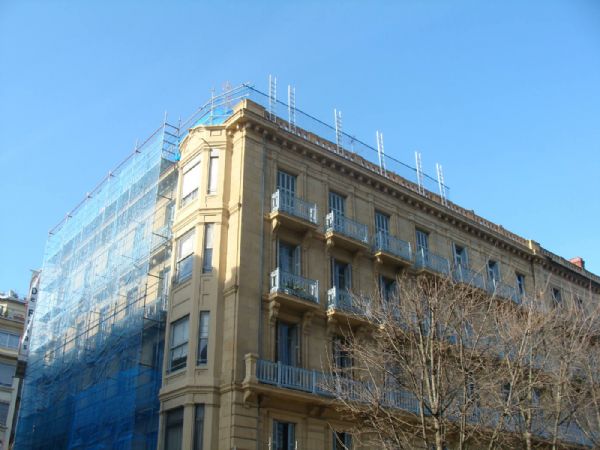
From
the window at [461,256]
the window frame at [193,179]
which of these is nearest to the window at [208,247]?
the window frame at [193,179]

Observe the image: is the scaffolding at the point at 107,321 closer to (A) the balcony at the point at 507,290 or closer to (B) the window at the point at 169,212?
(B) the window at the point at 169,212

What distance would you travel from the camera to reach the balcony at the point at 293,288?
82.9 ft

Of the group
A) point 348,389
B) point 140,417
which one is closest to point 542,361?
point 348,389

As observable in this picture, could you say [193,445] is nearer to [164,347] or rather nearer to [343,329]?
[164,347]

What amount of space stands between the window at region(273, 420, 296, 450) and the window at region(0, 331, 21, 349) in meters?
37.4

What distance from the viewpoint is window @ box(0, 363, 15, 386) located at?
173ft

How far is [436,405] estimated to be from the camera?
19766 mm

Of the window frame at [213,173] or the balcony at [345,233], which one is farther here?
the balcony at [345,233]

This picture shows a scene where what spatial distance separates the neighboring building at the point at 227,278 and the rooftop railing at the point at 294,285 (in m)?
0.06

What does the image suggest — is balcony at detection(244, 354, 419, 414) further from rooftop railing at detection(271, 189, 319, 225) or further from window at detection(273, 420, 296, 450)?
rooftop railing at detection(271, 189, 319, 225)

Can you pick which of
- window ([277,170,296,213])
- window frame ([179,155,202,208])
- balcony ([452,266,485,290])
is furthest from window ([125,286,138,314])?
balcony ([452,266,485,290])

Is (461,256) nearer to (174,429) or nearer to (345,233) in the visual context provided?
(345,233)

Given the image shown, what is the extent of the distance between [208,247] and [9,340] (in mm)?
35269

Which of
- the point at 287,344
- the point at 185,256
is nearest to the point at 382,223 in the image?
the point at 287,344
